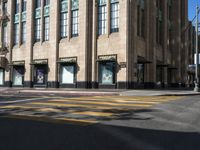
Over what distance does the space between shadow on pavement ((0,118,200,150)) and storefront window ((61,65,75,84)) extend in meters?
28.8

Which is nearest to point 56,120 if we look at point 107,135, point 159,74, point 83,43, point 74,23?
point 107,135

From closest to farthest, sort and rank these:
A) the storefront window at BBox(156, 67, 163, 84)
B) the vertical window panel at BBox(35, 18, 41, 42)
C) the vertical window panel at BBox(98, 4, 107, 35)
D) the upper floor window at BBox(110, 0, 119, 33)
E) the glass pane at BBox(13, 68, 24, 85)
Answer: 1. the upper floor window at BBox(110, 0, 119, 33)
2. the vertical window panel at BBox(98, 4, 107, 35)
3. the vertical window panel at BBox(35, 18, 41, 42)
4. the storefront window at BBox(156, 67, 163, 84)
5. the glass pane at BBox(13, 68, 24, 85)

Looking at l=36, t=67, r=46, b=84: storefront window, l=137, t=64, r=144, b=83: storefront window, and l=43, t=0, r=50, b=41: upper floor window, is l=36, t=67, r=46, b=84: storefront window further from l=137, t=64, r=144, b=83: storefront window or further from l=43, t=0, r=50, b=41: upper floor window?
l=137, t=64, r=144, b=83: storefront window

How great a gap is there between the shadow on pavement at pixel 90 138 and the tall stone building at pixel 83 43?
80.5ft

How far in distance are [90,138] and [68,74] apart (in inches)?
1225

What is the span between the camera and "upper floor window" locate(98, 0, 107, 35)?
34991 millimetres

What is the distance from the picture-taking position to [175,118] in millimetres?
9750

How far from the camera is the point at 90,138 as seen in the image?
684cm

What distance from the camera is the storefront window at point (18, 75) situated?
43409mm

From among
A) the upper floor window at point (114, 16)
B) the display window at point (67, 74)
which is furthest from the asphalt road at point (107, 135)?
the display window at point (67, 74)

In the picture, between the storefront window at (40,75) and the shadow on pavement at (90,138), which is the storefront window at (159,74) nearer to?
the storefront window at (40,75)

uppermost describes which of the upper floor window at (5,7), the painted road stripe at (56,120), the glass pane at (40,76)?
the upper floor window at (5,7)

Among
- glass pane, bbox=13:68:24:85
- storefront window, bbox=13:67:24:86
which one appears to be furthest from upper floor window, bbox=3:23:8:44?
glass pane, bbox=13:68:24:85

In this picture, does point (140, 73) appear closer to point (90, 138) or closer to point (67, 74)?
point (67, 74)
